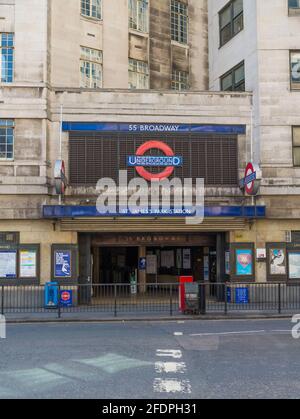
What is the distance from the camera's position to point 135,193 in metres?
20.6

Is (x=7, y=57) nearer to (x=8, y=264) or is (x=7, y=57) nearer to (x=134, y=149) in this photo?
(x=134, y=149)

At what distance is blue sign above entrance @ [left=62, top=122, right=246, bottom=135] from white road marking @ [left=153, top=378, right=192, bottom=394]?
554 inches

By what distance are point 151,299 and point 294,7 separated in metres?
13.9

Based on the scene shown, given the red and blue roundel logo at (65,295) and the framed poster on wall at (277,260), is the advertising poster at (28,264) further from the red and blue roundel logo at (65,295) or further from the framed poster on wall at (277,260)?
the framed poster on wall at (277,260)

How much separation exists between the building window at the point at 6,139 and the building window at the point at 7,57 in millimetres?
1802

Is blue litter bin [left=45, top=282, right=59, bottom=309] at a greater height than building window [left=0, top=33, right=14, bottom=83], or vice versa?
building window [left=0, top=33, right=14, bottom=83]

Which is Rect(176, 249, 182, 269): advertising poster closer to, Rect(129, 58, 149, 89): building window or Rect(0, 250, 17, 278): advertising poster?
Rect(0, 250, 17, 278): advertising poster

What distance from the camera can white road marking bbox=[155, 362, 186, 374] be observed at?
345 inches

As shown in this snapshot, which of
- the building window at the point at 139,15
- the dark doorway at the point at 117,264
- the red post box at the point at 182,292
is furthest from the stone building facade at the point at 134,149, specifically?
the building window at the point at 139,15

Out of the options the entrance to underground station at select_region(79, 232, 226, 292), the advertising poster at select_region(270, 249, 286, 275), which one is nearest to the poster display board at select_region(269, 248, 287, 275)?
the advertising poster at select_region(270, 249, 286, 275)

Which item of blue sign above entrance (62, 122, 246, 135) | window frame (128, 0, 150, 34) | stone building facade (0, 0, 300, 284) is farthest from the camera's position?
window frame (128, 0, 150, 34)

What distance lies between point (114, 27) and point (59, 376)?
21.1 meters

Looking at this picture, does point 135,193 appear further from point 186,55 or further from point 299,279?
point 186,55

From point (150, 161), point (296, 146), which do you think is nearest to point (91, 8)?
point (150, 161)
